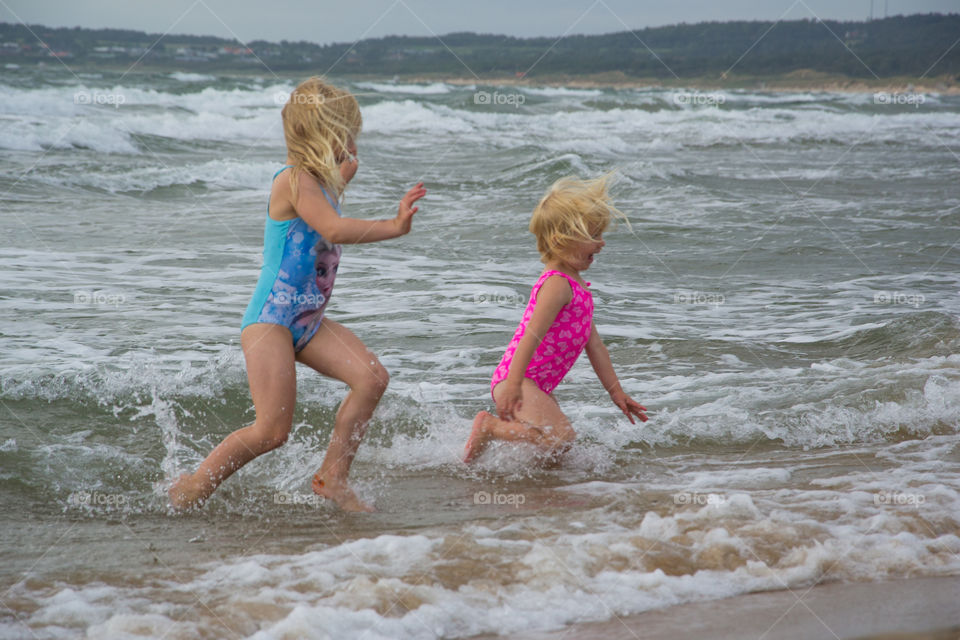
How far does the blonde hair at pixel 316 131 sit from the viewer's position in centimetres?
347

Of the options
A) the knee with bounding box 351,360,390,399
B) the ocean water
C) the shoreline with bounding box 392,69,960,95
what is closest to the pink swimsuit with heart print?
the ocean water

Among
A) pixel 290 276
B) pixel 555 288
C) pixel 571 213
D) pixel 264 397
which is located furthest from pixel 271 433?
pixel 571 213

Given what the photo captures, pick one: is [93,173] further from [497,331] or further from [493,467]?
[493,467]

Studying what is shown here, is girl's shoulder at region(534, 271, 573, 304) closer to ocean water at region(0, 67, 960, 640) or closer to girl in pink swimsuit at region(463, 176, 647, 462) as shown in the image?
girl in pink swimsuit at region(463, 176, 647, 462)

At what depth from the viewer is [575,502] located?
3.89 metres

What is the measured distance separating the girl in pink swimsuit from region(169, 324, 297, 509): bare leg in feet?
3.19

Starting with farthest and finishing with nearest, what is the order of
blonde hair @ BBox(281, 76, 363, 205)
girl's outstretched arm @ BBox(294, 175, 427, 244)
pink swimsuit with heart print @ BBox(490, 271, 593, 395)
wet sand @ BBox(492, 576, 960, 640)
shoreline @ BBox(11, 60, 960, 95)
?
shoreline @ BBox(11, 60, 960, 95), pink swimsuit with heart print @ BBox(490, 271, 593, 395), blonde hair @ BBox(281, 76, 363, 205), girl's outstretched arm @ BBox(294, 175, 427, 244), wet sand @ BBox(492, 576, 960, 640)

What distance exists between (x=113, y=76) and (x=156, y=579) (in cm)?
4434

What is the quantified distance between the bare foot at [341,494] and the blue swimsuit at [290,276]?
66cm

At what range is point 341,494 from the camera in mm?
Result: 3828

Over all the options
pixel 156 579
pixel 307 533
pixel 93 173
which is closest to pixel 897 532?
pixel 307 533

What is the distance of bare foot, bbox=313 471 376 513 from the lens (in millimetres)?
3809

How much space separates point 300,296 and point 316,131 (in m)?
0.66

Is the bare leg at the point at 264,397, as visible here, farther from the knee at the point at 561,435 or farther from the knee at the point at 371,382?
the knee at the point at 561,435
